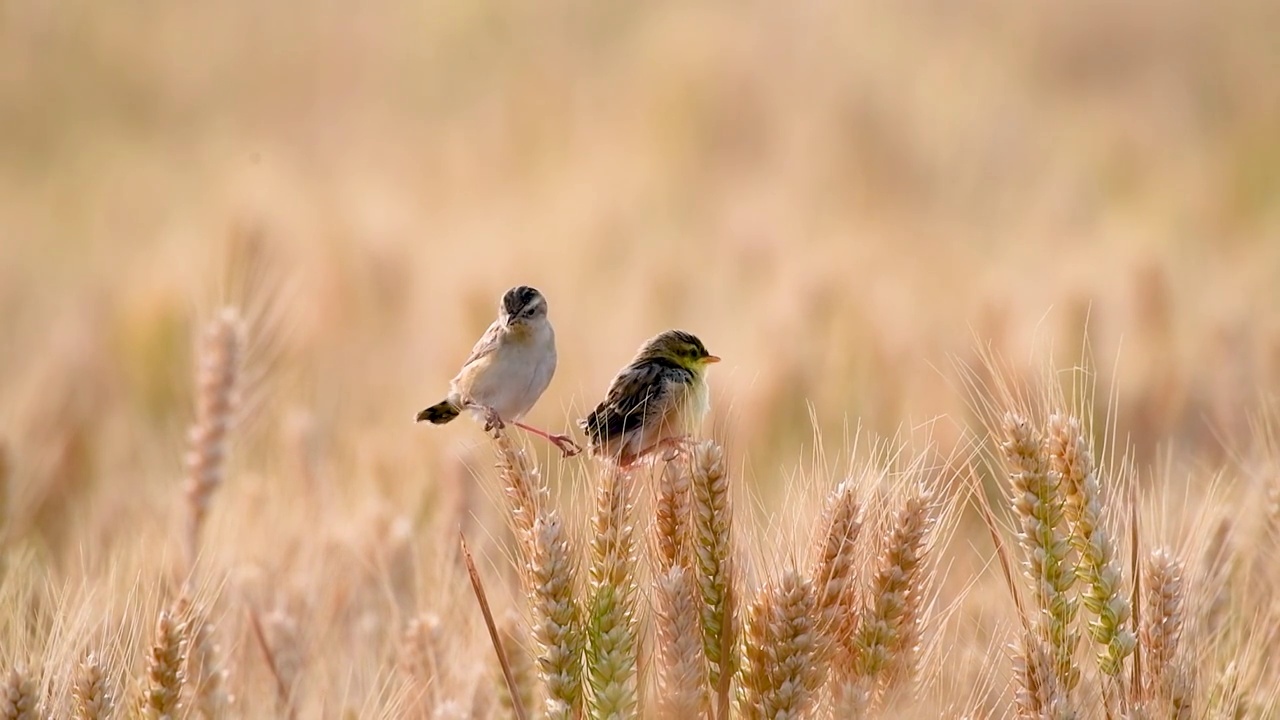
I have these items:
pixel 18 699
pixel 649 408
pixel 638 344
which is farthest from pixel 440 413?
pixel 638 344

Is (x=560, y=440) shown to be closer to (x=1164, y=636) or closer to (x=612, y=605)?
(x=612, y=605)

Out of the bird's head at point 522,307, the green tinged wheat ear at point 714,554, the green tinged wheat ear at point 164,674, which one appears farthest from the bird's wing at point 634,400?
the green tinged wheat ear at point 164,674

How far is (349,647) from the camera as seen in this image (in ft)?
15.4

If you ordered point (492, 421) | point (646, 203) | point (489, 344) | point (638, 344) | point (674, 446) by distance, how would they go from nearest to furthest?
point (674, 446) → point (492, 421) → point (489, 344) → point (638, 344) → point (646, 203)

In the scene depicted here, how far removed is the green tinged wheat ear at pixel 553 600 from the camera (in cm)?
285

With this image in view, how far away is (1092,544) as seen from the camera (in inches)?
117

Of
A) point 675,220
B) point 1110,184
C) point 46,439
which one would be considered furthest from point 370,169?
point 46,439

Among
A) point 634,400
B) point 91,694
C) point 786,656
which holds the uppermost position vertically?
point 634,400

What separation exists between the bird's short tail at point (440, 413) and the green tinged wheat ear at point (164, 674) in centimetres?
91

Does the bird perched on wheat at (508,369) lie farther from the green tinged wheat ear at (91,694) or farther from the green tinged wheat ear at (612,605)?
the green tinged wheat ear at (91,694)

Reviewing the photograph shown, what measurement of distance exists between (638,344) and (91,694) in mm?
5068

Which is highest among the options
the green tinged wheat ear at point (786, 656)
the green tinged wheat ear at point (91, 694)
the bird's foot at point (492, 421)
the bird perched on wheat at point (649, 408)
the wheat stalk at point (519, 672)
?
the bird perched on wheat at point (649, 408)

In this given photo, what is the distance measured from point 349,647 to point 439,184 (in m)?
10.3

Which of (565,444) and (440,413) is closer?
(565,444)
